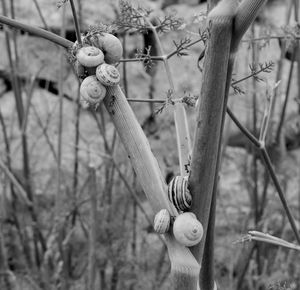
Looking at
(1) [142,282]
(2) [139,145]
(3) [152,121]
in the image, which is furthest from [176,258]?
(3) [152,121]

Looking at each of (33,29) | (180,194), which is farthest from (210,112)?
(33,29)

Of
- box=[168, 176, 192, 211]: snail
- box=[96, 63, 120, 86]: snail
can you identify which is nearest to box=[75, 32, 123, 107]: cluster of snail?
box=[96, 63, 120, 86]: snail

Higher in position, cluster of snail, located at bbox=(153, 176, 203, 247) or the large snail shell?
the large snail shell

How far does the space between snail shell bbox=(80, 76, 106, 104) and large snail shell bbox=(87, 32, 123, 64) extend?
27 millimetres

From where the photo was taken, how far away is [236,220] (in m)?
2.03

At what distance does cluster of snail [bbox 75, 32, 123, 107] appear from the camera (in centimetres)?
52

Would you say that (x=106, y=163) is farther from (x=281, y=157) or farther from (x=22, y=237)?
(x=281, y=157)

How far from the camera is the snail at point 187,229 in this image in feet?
1.59

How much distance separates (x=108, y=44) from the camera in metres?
0.53

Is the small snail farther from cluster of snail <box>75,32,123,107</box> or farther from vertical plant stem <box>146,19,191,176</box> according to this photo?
vertical plant stem <box>146,19,191,176</box>

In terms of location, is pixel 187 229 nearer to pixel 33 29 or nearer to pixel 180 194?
pixel 180 194

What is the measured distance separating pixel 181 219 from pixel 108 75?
0.45ft

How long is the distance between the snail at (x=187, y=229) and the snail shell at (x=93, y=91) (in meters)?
0.13

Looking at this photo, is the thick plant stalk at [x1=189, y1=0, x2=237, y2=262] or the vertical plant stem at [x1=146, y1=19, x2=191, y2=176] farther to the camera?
the vertical plant stem at [x1=146, y1=19, x2=191, y2=176]
